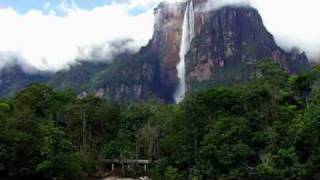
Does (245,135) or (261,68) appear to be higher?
(261,68)

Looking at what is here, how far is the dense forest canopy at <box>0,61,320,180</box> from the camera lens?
60062 millimetres

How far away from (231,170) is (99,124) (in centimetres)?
2719

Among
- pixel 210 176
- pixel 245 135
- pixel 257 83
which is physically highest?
pixel 257 83

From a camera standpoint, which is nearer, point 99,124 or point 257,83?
point 257,83

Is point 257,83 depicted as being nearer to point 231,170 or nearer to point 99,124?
point 231,170

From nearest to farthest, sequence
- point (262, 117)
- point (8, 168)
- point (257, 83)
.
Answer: point (8, 168), point (262, 117), point (257, 83)

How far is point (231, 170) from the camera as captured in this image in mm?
60594

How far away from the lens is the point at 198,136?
65.8 meters

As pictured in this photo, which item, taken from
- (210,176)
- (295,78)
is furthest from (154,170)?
(295,78)

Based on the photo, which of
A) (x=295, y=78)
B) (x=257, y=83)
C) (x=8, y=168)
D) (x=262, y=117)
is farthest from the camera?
(x=295, y=78)

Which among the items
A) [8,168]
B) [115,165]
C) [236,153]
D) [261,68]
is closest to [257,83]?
[261,68]

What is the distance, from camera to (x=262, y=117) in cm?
6650

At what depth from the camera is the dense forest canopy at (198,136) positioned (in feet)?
197

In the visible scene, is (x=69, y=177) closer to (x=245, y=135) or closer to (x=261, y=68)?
(x=245, y=135)
